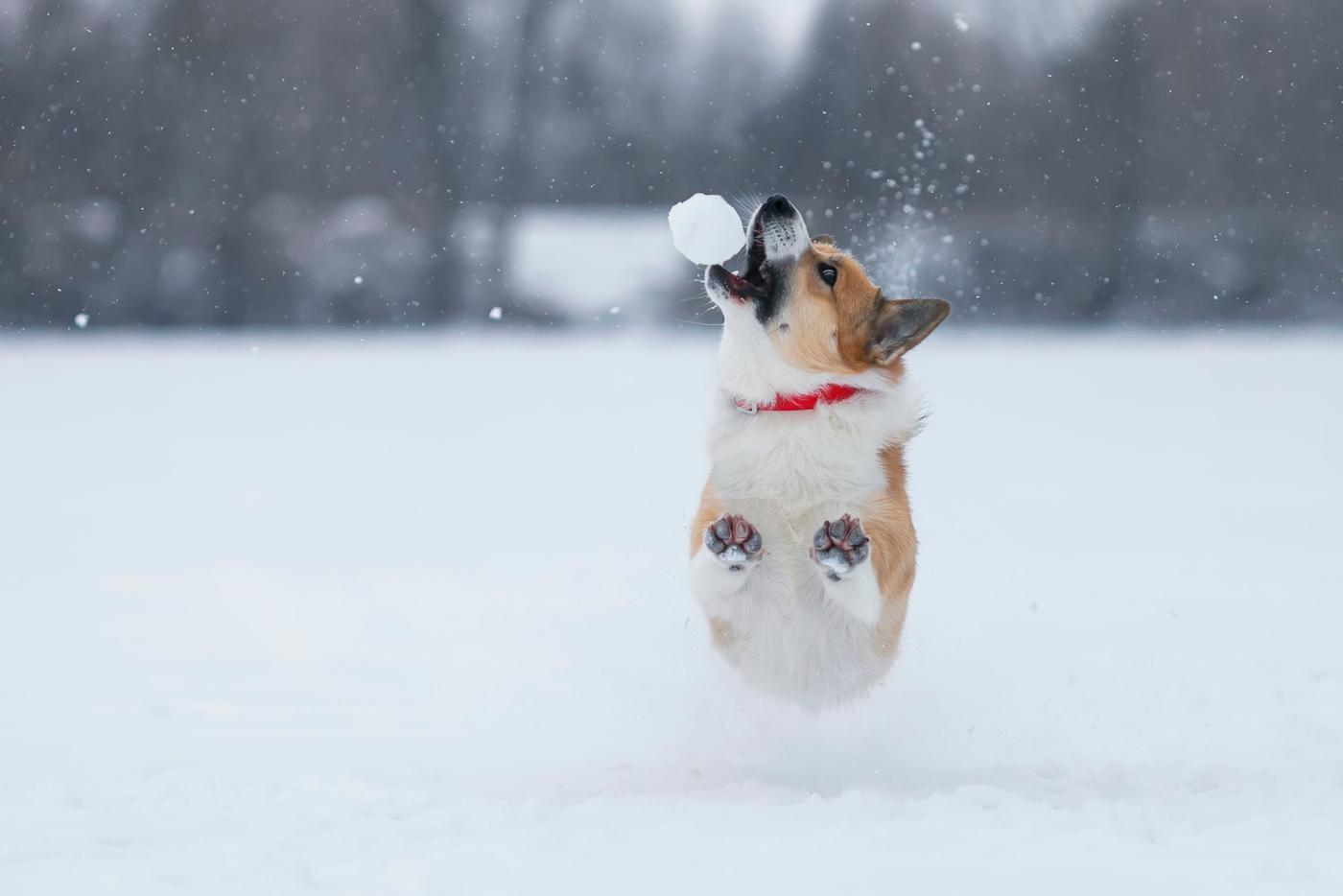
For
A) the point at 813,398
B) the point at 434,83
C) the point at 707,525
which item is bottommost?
the point at 707,525

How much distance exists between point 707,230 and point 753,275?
22 cm

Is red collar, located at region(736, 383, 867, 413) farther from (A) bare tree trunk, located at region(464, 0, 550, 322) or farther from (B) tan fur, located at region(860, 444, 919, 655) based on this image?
(A) bare tree trunk, located at region(464, 0, 550, 322)

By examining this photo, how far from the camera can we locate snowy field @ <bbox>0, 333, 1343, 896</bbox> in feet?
10.5

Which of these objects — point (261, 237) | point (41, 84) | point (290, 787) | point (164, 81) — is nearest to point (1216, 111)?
point (261, 237)

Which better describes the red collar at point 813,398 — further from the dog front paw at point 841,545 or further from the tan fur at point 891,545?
the dog front paw at point 841,545

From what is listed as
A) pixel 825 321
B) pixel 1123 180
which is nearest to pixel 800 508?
pixel 825 321

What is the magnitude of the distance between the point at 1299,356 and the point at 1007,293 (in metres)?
4.31

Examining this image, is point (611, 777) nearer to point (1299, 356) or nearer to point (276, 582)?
point (276, 582)

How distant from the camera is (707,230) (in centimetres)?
409

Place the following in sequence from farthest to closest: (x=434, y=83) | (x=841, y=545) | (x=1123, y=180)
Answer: (x=434, y=83), (x=1123, y=180), (x=841, y=545)

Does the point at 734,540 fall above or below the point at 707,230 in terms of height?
below

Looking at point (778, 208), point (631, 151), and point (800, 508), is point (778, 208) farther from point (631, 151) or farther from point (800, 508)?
point (631, 151)

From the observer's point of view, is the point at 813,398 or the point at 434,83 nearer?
the point at 813,398

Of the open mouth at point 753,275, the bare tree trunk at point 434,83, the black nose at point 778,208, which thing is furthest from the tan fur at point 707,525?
the bare tree trunk at point 434,83
